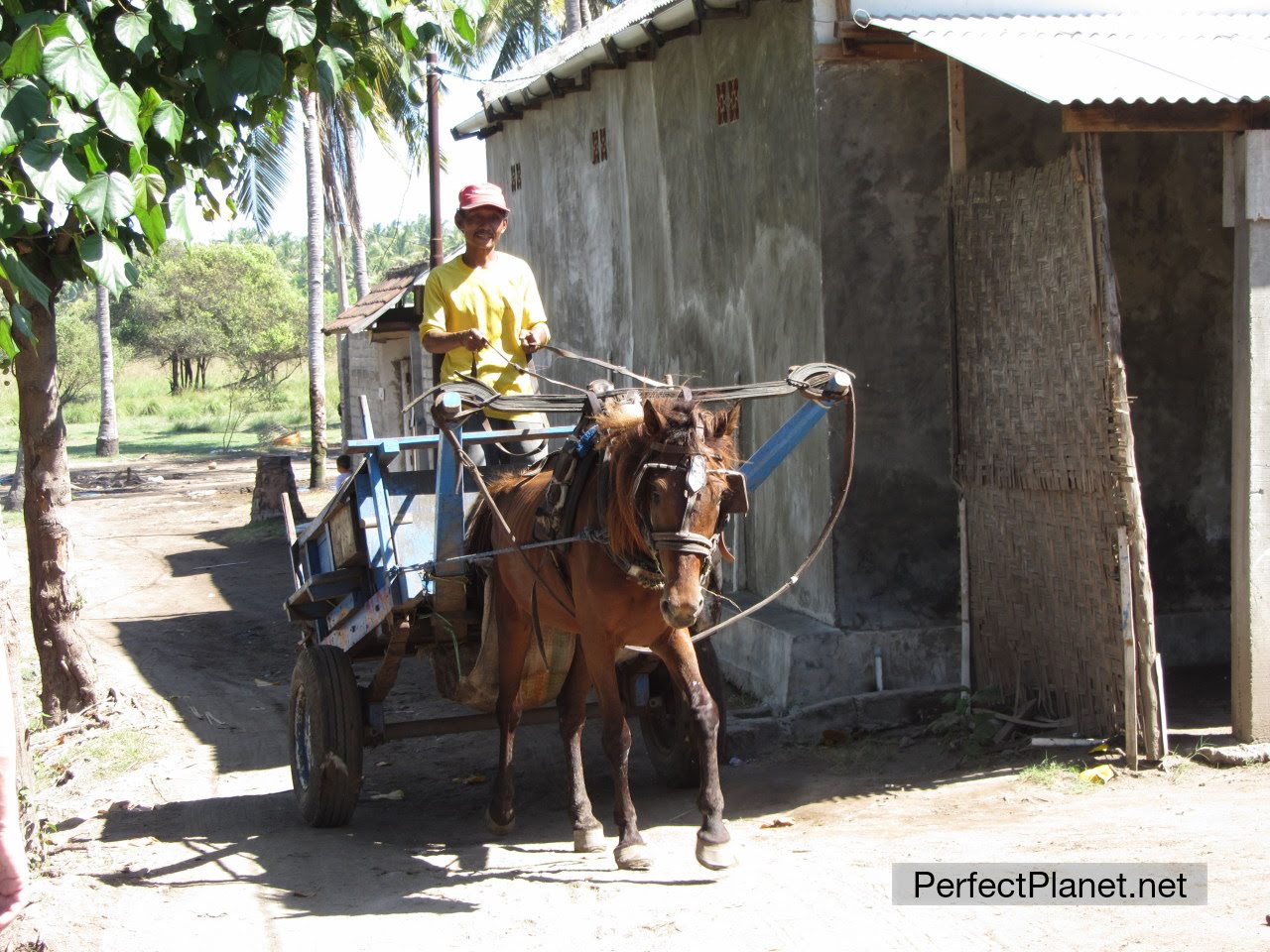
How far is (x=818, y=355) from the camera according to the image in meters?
8.63

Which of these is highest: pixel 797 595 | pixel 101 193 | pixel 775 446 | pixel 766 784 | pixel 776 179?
pixel 776 179

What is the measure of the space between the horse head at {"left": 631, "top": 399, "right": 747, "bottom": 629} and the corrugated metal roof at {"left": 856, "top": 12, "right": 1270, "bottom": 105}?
8.13ft

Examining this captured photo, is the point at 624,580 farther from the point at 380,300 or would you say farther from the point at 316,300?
the point at 316,300

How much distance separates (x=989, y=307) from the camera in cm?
801

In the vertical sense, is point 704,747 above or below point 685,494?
below

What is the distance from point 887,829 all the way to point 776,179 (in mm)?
4550

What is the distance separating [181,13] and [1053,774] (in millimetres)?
5228

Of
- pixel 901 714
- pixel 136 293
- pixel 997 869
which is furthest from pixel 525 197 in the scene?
pixel 136 293

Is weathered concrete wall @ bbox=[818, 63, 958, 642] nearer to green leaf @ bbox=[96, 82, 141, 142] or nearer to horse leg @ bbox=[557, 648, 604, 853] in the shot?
horse leg @ bbox=[557, 648, 604, 853]

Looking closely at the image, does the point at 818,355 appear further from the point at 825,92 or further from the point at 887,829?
the point at 887,829

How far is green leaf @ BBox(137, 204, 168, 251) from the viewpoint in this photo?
515 centimetres

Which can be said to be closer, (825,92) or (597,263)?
(825,92)

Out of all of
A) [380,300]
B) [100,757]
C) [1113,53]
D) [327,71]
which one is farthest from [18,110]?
[380,300]

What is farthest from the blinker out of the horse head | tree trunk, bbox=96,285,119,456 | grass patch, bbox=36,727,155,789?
tree trunk, bbox=96,285,119,456
